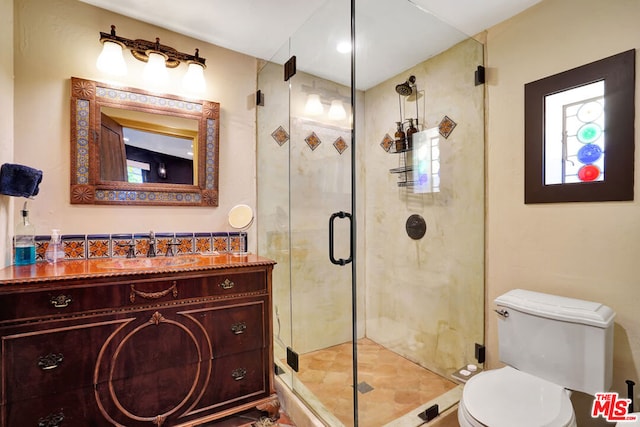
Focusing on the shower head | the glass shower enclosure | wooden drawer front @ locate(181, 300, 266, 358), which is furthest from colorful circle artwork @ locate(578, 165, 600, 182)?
wooden drawer front @ locate(181, 300, 266, 358)

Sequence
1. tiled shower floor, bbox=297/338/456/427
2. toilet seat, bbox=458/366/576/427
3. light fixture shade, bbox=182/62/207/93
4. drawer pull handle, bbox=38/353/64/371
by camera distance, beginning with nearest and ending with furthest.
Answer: toilet seat, bbox=458/366/576/427 < drawer pull handle, bbox=38/353/64/371 < tiled shower floor, bbox=297/338/456/427 < light fixture shade, bbox=182/62/207/93

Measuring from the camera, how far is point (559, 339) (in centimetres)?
139

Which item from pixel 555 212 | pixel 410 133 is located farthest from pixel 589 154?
pixel 410 133

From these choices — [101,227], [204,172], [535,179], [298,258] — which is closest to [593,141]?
[535,179]

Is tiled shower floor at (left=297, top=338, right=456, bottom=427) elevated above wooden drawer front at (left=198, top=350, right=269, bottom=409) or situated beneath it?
situated beneath

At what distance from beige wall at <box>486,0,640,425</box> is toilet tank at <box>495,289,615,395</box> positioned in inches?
5.9

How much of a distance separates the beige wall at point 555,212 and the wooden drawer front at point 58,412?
2248 millimetres

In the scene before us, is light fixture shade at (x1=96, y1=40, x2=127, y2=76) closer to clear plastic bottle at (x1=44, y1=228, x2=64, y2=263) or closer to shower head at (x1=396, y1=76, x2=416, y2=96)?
clear plastic bottle at (x1=44, y1=228, x2=64, y2=263)

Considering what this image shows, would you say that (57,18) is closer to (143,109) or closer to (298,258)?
(143,109)

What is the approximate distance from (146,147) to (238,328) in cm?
131

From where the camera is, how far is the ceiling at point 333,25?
1.75 metres

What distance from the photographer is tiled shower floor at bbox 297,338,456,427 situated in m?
1.68

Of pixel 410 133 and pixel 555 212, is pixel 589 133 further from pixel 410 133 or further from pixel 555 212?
pixel 410 133

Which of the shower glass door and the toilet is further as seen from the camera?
the shower glass door
